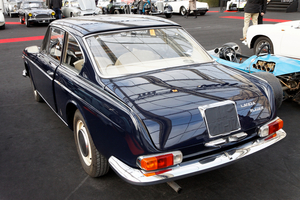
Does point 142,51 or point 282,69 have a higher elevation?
point 142,51

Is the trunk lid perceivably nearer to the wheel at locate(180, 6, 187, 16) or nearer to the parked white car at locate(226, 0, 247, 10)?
the wheel at locate(180, 6, 187, 16)

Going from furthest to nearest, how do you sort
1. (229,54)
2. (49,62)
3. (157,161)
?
(229,54) < (49,62) < (157,161)

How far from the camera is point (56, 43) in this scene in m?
4.06

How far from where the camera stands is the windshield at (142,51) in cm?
316

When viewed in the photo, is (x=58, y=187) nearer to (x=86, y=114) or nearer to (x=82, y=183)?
(x=82, y=183)

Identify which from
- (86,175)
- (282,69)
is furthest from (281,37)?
(86,175)

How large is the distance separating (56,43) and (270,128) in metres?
2.97

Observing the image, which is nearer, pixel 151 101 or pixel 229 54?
pixel 151 101

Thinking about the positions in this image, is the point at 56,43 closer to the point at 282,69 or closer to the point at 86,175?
the point at 86,175

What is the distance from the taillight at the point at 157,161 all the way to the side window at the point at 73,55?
4.88ft

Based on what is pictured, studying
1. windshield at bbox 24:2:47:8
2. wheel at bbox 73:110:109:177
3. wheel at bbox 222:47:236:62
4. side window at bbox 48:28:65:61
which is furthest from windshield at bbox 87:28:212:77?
windshield at bbox 24:2:47:8

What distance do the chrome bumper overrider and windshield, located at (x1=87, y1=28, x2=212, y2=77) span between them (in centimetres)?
106

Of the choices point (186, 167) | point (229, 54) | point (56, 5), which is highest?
point (56, 5)

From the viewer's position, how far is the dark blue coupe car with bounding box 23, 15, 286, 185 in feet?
7.65
